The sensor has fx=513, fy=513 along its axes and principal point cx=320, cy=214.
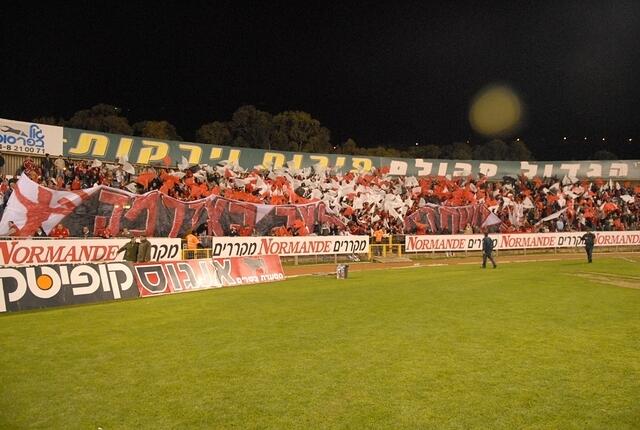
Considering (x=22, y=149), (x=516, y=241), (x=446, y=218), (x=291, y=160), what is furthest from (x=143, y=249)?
(x=516, y=241)

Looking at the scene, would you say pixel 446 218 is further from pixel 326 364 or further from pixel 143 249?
pixel 326 364

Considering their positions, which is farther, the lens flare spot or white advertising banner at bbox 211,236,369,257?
white advertising banner at bbox 211,236,369,257

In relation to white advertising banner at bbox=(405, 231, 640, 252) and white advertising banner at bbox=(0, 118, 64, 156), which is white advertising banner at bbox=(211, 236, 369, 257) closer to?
white advertising banner at bbox=(405, 231, 640, 252)

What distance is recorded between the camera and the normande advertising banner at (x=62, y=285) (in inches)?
559

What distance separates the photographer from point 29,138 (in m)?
31.4

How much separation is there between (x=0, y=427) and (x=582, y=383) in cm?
784

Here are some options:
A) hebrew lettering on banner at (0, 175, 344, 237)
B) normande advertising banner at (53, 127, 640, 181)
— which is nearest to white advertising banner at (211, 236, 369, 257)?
hebrew lettering on banner at (0, 175, 344, 237)

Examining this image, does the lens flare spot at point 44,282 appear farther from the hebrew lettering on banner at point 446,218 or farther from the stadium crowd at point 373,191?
the hebrew lettering on banner at point 446,218

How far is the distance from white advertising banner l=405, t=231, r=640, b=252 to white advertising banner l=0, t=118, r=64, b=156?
24.4m

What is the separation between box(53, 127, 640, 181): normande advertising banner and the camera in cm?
3572

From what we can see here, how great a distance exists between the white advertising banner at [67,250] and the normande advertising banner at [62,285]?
3.28m

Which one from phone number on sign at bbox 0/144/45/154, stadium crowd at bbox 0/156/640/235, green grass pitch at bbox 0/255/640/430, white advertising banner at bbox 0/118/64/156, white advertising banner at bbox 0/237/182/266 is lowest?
green grass pitch at bbox 0/255/640/430

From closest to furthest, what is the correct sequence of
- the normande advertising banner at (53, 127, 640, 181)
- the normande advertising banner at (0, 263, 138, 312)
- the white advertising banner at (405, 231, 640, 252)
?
1. the normande advertising banner at (0, 263, 138, 312)
2. the normande advertising banner at (53, 127, 640, 181)
3. the white advertising banner at (405, 231, 640, 252)

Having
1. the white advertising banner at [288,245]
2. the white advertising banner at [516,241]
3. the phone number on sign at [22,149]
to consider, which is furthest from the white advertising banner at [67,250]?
the white advertising banner at [516,241]
